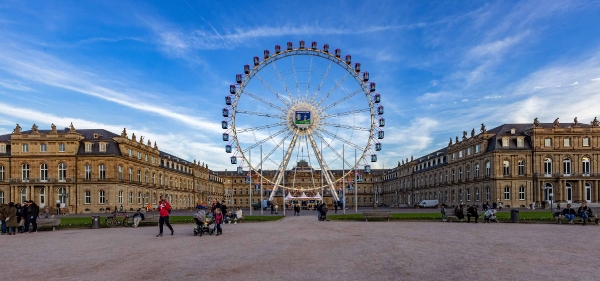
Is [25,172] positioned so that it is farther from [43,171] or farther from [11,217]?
[11,217]

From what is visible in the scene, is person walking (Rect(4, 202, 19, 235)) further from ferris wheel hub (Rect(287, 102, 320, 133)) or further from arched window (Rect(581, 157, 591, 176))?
arched window (Rect(581, 157, 591, 176))

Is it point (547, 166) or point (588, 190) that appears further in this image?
point (547, 166)

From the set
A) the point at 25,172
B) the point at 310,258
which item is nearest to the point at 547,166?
the point at 310,258

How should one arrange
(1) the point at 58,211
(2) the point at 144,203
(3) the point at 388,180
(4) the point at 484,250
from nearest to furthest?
(4) the point at 484,250 → (1) the point at 58,211 → (2) the point at 144,203 → (3) the point at 388,180

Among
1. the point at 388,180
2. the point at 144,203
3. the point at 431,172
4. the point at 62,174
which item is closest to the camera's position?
the point at 62,174

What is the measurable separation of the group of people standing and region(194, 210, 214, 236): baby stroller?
418 inches

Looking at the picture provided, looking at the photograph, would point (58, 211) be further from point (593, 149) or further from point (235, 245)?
point (593, 149)

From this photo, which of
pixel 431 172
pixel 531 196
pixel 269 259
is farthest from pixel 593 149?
pixel 269 259

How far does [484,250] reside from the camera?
17.1m

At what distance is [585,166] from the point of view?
267ft

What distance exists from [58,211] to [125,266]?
2500 inches

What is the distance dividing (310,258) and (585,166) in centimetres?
8164

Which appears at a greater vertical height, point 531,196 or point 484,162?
point 484,162

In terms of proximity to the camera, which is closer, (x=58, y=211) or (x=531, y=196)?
(x=58, y=211)
